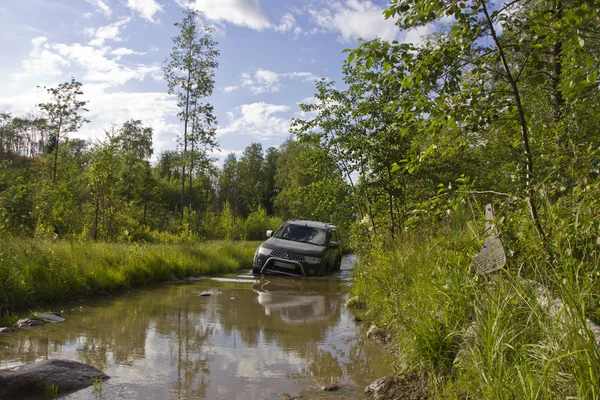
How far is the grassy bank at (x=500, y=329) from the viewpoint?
106 inches

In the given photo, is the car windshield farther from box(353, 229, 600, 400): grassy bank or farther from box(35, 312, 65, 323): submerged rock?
box(35, 312, 65, 323): submerged rock

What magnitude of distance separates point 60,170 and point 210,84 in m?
8.53

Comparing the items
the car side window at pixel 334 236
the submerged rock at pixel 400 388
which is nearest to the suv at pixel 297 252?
the car side window at pixel 334 236

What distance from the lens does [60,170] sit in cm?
2392

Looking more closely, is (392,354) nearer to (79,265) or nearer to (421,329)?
(421,329)

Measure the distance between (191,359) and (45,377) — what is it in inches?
58.0

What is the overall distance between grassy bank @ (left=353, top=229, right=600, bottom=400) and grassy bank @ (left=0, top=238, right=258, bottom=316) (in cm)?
540

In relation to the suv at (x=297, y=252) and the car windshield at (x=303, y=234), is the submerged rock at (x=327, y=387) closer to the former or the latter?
the suv at (x=297, y=252)

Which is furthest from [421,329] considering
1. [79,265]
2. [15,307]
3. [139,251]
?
[139,251]

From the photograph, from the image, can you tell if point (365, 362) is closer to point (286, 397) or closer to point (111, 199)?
point (286, 397)

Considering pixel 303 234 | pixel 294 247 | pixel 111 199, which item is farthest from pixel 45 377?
pixel 111 199

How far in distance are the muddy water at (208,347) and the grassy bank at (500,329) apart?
69 cm

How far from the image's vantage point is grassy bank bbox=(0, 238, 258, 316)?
292 inches

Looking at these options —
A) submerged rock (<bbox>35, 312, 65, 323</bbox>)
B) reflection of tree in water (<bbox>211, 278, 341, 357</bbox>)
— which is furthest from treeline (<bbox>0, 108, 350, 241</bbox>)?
submerged rock (<bbox>35, 312, 65, 323</bbox>)
